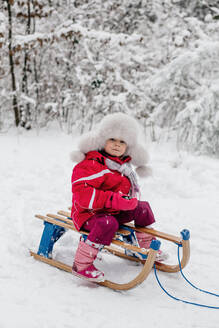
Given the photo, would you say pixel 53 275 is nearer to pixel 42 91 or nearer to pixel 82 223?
pixel 82 223

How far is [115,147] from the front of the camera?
2.36m

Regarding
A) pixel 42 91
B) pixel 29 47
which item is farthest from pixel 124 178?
pixel 42 91

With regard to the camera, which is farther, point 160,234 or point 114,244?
point 114,244

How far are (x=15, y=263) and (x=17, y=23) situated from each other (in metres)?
5.74

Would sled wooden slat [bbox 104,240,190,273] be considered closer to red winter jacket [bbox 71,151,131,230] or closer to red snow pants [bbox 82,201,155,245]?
red snow pants [bbox 82,201,155,245]

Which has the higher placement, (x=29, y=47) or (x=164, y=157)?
(x=29, y=47)

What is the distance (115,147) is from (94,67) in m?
4.94

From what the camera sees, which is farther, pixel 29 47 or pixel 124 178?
pixel 29 47

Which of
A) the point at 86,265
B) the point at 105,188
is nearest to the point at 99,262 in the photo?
the point at 86,265

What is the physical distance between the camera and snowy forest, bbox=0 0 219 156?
20.1ft

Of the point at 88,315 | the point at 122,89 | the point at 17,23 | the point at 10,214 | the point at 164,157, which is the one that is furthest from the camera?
the point at 122,89

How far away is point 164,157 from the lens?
5250 mm

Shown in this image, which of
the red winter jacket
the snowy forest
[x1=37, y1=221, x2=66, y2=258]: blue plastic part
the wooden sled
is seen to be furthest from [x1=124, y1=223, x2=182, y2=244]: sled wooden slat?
the snowy forest

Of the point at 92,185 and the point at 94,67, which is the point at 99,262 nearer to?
the point at 92,185
